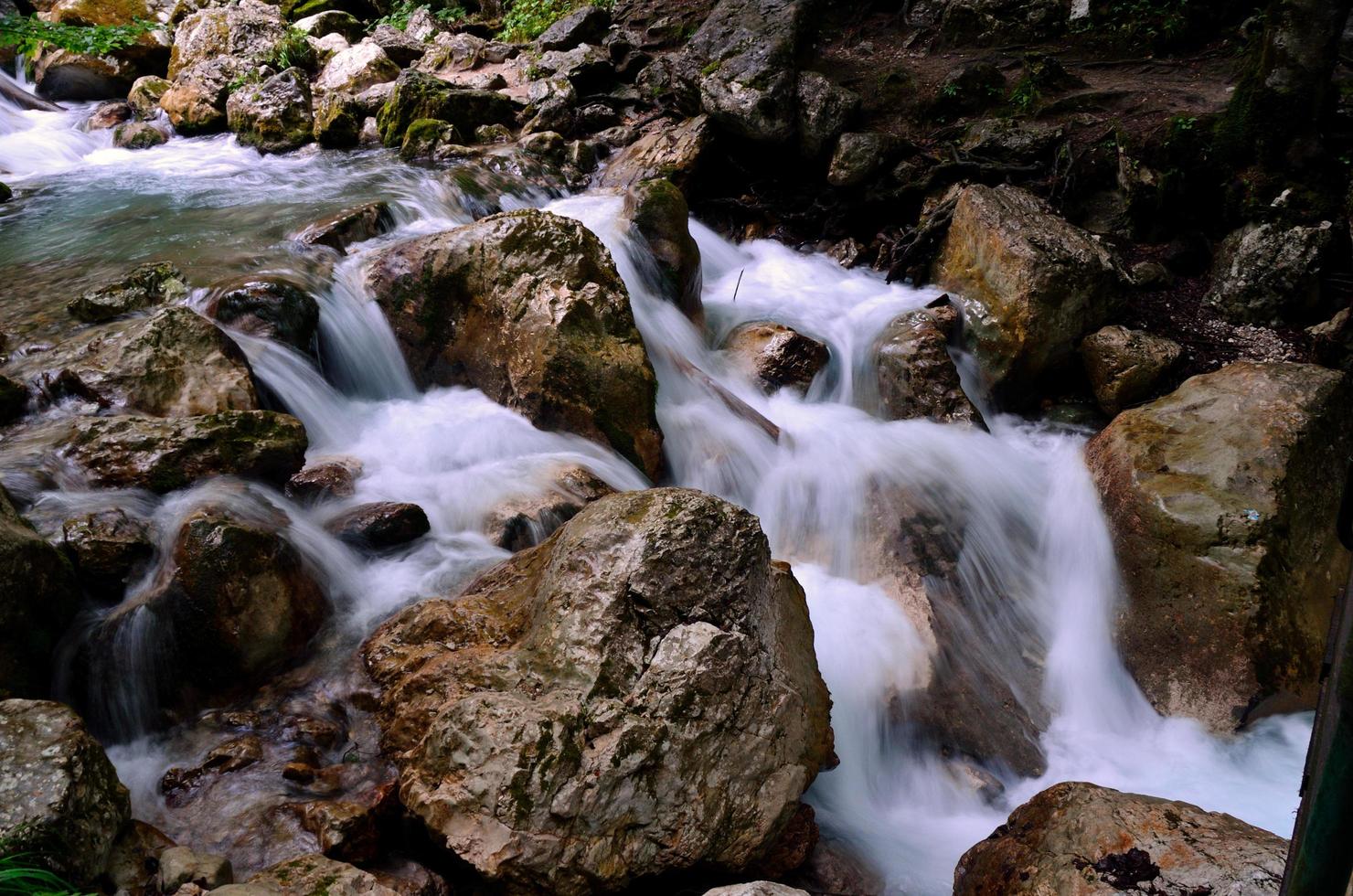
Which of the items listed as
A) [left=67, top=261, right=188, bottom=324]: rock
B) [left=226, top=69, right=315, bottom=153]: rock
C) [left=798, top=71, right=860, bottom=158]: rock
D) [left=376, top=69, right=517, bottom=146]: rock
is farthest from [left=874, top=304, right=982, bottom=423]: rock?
[left=226, top=69, right=315, bottom=153]: rock

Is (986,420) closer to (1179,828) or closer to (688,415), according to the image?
(688,415)

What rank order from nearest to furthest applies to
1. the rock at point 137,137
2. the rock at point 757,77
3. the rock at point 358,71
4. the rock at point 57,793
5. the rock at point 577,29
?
the rock at point 57,793 → the rock at point 757,77 → the rock at point 137,137 → the rock at point 358,71 → the rock at point 577,29

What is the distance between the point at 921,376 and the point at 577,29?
10.4m

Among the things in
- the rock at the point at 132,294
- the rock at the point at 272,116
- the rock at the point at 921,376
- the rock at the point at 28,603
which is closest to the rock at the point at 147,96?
the rock at the point at 272,116

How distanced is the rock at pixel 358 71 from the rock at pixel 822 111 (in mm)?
7618

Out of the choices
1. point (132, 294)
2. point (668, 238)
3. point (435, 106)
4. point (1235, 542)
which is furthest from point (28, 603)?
point (435, 106)

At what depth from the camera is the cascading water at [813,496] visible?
4258 mm

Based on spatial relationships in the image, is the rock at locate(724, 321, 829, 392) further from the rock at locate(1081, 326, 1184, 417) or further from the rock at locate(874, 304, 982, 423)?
the rock at locate(1081, 326, 1184, 417)

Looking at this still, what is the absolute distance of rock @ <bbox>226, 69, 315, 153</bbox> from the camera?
11781 millimetres

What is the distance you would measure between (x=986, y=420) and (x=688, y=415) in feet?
9.61

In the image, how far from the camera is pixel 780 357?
7.62 m

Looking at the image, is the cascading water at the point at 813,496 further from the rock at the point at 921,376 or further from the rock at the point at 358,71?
the rock at the point at 358,71

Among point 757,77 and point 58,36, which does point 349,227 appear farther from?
point 757,77

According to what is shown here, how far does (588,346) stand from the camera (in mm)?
5855
